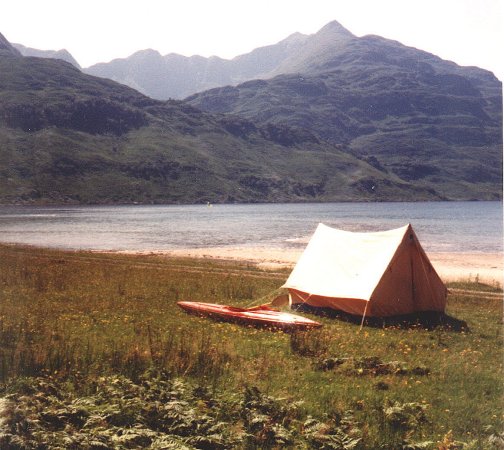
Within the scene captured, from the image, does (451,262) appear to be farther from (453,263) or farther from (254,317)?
(254,317)

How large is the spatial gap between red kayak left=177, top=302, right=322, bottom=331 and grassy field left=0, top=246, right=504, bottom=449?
0.57 meters

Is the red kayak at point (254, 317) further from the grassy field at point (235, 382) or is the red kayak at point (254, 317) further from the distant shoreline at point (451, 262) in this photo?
the distant shoreline at point (451, 262)

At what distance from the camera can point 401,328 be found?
17500 mm

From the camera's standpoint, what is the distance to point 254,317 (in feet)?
55.2

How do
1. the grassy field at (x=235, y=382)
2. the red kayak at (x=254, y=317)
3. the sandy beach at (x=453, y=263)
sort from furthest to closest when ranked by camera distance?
the sandy beach at (x=453, y=263)
the red kayak at (x=254, y=317)
the grassy field at (x=235, y=382)

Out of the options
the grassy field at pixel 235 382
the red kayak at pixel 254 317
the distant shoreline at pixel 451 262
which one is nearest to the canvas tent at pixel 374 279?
the grassy field at pixel 235 382

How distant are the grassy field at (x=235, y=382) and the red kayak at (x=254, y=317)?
568 millimetres

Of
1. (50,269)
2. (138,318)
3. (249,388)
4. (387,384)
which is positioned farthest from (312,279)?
(50,269)

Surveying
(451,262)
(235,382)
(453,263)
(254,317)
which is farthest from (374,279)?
(451,262)

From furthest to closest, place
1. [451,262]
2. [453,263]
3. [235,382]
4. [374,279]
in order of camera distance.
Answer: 1. [451,262]
2. [453,263]
3. [374,279]
4. [235,382]

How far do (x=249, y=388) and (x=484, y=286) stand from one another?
23.9m

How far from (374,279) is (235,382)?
30.9 feet

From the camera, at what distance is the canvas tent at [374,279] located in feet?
60.7

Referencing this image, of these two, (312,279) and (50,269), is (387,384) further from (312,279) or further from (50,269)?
(50,269)
